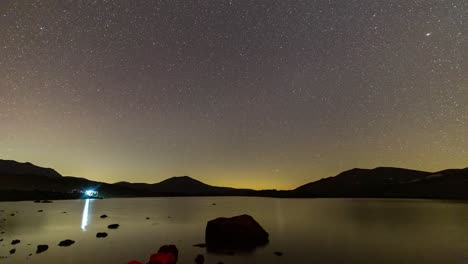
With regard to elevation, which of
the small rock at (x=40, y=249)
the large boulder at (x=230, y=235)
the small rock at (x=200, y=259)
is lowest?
the small rock at (x=200, y=259)

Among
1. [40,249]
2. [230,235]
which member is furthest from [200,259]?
[40,249]

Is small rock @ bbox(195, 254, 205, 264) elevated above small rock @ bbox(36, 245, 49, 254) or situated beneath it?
situated beneath

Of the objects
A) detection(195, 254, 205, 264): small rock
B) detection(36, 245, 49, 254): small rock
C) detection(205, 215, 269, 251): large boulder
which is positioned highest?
detection(205, 215, 269, 251): large boulder

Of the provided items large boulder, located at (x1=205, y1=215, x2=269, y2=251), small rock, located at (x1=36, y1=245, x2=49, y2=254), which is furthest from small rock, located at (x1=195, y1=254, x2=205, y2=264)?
small rock, located at (x1=36, y1=245, x2=49, y2=254)

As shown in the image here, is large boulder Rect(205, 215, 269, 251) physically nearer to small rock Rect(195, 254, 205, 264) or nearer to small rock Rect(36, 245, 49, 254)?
small rock Rect(195, 254, 205, 264)

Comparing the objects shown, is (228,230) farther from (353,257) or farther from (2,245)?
(2,245)

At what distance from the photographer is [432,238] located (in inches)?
1943

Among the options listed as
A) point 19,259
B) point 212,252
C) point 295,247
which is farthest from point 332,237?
point 19,259

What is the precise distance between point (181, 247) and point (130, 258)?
7324mm

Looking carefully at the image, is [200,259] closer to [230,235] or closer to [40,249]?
[230,235]

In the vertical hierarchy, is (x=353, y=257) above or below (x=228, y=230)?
below

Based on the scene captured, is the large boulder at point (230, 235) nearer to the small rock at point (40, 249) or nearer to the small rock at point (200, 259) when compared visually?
the small rock at point (200, 259)

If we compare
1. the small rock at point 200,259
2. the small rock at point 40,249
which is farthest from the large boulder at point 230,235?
the small rock at point 40,249

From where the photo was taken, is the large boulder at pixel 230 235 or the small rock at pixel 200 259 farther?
the large boulder at pixel 230 235
